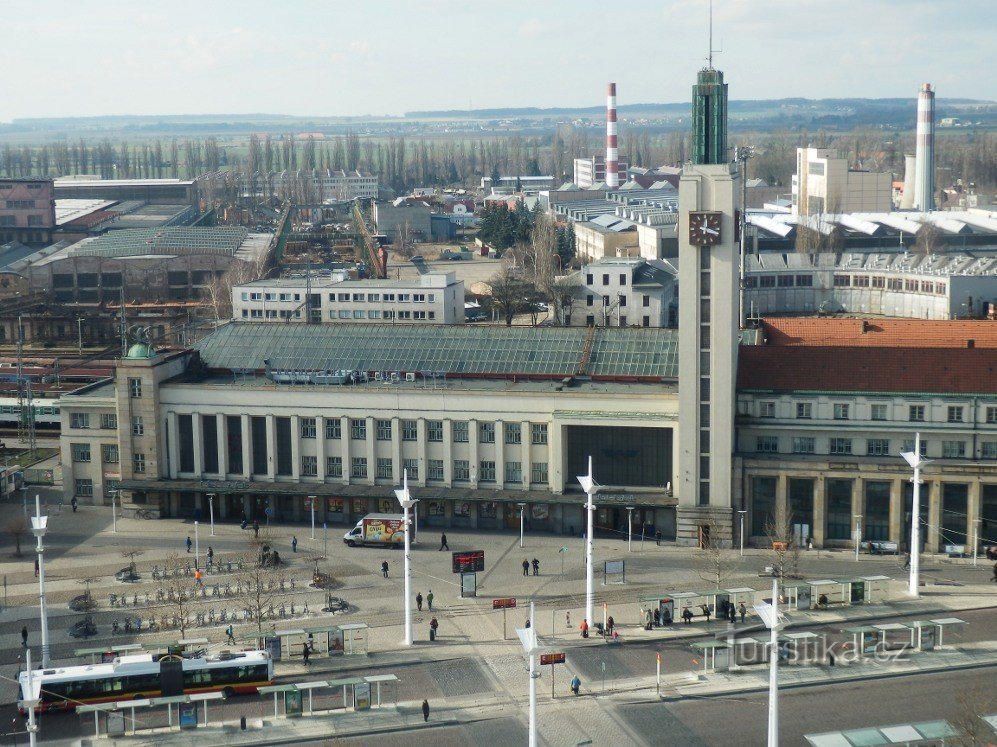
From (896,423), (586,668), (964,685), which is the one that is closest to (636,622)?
(586,668)

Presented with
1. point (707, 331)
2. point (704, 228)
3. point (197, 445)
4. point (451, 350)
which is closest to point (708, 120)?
point (704, 228)

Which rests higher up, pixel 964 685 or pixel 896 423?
pixel 896 423

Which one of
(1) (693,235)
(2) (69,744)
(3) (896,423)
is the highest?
(1) (693,235)

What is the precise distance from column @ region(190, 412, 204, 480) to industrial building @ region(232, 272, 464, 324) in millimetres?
42993

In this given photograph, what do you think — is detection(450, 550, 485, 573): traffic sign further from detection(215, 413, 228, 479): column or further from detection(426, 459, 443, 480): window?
detection(215, 413, 228, 479): column

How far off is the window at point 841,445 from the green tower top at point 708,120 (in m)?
14.5

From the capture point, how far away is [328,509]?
7638 centimetres

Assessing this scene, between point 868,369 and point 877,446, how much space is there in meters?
3.82

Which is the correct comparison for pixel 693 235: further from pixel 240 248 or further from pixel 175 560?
pixel 240 248

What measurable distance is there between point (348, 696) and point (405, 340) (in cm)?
3309

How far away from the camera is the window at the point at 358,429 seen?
7625cm

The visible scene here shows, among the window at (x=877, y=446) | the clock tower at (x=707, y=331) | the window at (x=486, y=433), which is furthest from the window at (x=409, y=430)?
the window at (x=877, y=446)

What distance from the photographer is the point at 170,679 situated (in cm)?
5116

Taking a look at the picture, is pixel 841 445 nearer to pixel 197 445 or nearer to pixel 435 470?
pixel 435 470
